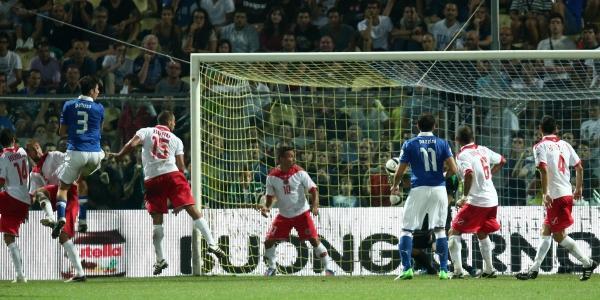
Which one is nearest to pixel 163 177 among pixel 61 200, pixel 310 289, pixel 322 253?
pixel 61 200

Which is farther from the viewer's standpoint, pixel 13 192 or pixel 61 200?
pixel 13 192

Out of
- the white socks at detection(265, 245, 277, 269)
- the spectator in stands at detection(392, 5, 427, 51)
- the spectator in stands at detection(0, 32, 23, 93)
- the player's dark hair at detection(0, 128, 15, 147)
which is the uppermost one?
the spectator in stands at detection(392, 5, 427, 51)

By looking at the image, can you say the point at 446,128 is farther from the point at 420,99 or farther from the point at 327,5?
the point at 327,5

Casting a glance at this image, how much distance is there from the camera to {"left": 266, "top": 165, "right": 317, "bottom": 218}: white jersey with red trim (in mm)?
16125

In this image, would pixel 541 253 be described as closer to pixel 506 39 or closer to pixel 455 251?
pixel 455 251

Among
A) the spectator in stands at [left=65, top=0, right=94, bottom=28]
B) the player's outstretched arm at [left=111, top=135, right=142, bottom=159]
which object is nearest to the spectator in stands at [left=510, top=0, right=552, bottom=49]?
the spectator in stands at [left=65, top=0, right=94, bottom=28]

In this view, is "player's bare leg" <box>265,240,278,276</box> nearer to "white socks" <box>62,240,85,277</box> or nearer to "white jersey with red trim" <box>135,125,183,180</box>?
"white jersey with red trim" <box>135,125,183,180</box>

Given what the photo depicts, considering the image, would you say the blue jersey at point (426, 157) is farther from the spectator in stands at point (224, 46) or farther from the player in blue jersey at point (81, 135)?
the spectator in stands at point (224, 46)

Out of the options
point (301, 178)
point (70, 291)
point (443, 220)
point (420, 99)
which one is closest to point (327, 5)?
point (420, 99)

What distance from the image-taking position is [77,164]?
14.5 m

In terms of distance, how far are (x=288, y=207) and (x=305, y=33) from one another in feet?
21.0

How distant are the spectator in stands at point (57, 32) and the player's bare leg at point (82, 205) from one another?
5447 millimetres

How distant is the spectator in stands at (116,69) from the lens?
A: 69.6ft

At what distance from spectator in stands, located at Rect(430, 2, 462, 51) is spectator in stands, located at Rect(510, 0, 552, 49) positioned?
976mm
